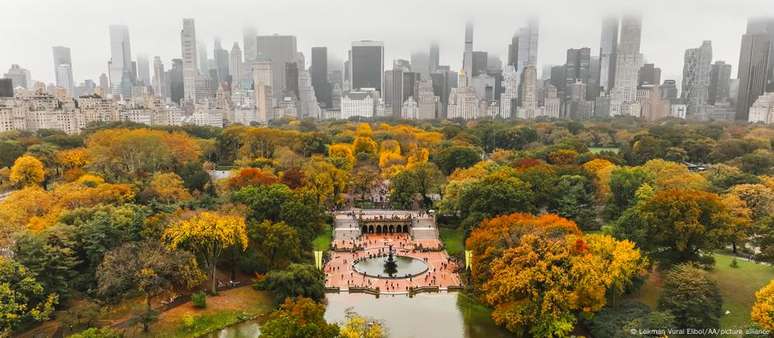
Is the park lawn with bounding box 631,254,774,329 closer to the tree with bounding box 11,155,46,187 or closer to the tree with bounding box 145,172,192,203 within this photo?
the tree with bounding box 145,172,192,203

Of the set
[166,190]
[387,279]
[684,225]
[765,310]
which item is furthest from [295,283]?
[765,310]

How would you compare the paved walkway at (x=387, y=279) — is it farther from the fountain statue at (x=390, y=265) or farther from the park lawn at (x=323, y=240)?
the fountain statue at (x=390, y=265)

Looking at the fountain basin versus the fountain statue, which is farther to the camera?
the fountain statue

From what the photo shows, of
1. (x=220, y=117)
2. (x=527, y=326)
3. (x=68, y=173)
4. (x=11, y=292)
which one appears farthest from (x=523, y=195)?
(x=220, y=117)

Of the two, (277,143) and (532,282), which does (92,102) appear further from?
(532,282)

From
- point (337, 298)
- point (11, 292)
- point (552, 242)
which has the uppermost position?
point (552, 242)

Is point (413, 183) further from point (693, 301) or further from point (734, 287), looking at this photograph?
point (693, 301)

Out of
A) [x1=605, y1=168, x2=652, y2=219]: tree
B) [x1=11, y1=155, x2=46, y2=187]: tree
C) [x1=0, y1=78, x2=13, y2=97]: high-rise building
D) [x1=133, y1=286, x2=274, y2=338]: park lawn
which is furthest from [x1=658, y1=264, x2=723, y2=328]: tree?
[x1=0, y1=78, x2=13, y2=97]: high-rise building
